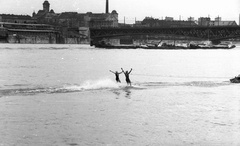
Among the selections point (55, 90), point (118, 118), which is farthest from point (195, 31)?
point (118, 118)

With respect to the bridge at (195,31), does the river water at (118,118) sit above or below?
below

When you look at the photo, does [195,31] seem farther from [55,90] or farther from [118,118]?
[118,118]

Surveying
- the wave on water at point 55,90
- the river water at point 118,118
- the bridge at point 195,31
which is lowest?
the wave on water at point 55,90

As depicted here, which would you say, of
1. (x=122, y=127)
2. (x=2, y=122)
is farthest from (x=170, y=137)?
(x=2, y=122)

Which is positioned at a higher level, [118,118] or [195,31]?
[195,31]

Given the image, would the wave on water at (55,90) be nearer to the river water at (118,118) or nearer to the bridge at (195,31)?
the river water at (118,118)

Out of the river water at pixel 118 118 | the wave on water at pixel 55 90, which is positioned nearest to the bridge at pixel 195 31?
the wave on water at pixel 55 90

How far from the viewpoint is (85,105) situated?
27609 mm

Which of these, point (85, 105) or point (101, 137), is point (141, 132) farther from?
point (85, 105)

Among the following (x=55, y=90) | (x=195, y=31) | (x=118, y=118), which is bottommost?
(x=55, y=90)

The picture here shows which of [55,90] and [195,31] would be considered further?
[195,31]

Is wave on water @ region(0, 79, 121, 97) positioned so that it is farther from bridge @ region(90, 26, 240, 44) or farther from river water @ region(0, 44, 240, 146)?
bridge @ region(90, 26, 240, 44)

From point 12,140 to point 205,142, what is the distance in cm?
786

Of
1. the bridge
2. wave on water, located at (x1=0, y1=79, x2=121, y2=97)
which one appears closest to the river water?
wave on water, located at (x1=0, y1=79, x2=121, y2=97)
